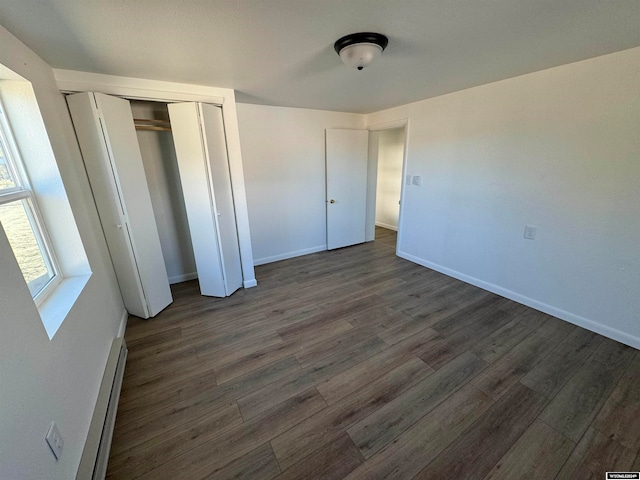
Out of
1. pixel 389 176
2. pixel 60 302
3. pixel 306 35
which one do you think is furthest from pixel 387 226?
pixel 60 302

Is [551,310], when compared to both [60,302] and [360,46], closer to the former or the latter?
[360,46]

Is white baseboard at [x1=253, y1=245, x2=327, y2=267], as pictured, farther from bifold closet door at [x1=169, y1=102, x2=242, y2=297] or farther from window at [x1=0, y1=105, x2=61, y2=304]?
window at [x1=0, y1=105, x2=61, y2=304]

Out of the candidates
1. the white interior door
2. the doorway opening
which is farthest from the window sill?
the doorway opening

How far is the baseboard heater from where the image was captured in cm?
115

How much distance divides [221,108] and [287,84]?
2.42ft

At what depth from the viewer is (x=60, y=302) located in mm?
1415

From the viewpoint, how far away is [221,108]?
8.40 ft

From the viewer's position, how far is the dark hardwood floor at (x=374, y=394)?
1264 mm

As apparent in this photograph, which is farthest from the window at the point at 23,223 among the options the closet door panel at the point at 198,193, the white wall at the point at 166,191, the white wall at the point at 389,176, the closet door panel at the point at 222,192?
the white wall at the point at 389,176

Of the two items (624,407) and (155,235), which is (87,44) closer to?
(155,235)

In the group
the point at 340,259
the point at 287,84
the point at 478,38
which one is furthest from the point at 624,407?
the point at 287,84

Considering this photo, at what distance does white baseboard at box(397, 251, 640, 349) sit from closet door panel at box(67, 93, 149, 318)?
358 cm

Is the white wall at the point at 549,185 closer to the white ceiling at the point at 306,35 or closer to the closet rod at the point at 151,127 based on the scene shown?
Answer: the white ceiling at the point at 306,35

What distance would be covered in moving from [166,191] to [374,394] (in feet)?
10.1
